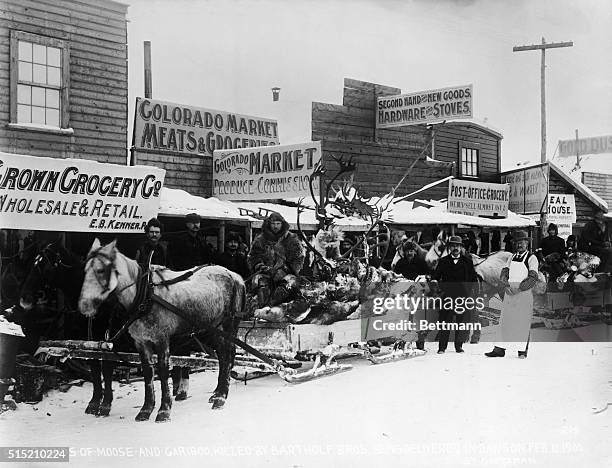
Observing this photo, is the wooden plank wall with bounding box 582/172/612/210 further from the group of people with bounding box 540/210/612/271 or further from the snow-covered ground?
the snow-covered ground

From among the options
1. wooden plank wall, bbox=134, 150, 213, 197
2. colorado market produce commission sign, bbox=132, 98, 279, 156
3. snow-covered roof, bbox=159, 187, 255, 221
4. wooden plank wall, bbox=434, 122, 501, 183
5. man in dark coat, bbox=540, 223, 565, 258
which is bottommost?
man in dark coat, bbox=540, 223, 565, 258

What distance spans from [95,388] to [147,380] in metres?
0.50

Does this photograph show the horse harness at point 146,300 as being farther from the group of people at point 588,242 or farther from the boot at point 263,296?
the group of people at point 588,242

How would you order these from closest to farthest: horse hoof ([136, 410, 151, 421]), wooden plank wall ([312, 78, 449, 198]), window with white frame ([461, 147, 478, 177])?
horse hoof ([136, 410, 151, 421]) → wooden plank wall ([312, 78, 449, 198]) → window with white frame ([461, 147, 478, 177])

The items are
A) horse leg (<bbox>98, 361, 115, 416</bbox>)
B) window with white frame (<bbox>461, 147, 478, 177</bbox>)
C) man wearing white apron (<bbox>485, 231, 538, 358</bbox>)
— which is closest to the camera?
horse leg (<bbox>98, 361, 115, 416</bbox>)

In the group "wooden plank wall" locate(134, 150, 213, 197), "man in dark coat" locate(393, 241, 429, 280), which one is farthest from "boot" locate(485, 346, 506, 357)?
"wooden plank wall" locate(134, 150, 213, 197)

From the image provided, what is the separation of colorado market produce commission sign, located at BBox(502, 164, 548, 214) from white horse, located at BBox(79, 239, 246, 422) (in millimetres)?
5752

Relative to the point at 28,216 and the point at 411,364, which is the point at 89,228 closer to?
the point at 28,216

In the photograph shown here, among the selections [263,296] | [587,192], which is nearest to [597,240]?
[587,192]

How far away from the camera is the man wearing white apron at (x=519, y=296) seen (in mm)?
7133

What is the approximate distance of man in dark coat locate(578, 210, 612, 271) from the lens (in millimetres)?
7806

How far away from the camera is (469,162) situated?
14711 millimetres

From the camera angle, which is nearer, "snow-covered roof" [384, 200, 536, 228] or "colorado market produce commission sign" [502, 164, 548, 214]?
"colorado market produce commission sign" [502, 164, 548, 214]

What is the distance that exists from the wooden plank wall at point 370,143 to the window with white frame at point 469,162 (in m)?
1.34
